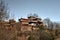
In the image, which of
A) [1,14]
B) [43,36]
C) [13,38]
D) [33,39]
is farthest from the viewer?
[43,36]

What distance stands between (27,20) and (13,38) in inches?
1752

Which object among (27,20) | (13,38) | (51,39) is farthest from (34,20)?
(13,38)

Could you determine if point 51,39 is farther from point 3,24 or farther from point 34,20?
point 34,20

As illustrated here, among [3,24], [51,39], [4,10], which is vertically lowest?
[51,39]

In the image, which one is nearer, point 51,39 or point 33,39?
point 33,39

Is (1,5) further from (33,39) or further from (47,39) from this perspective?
(47,39)

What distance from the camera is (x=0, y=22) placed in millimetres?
10672

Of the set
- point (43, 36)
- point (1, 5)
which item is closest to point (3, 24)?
point (1, 5)

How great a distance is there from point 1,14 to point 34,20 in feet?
151

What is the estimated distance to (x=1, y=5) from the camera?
10.8m

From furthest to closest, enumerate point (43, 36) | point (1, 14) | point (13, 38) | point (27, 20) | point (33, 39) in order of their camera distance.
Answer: point (27, 20) → point (43, 36) → point (33, 39) → point (13, 38) → point (1, 14)

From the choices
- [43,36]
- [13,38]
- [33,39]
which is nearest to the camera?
[13,38]

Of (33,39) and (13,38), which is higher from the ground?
(13,38)

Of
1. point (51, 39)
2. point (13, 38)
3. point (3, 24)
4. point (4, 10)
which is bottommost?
point (51, 39)
